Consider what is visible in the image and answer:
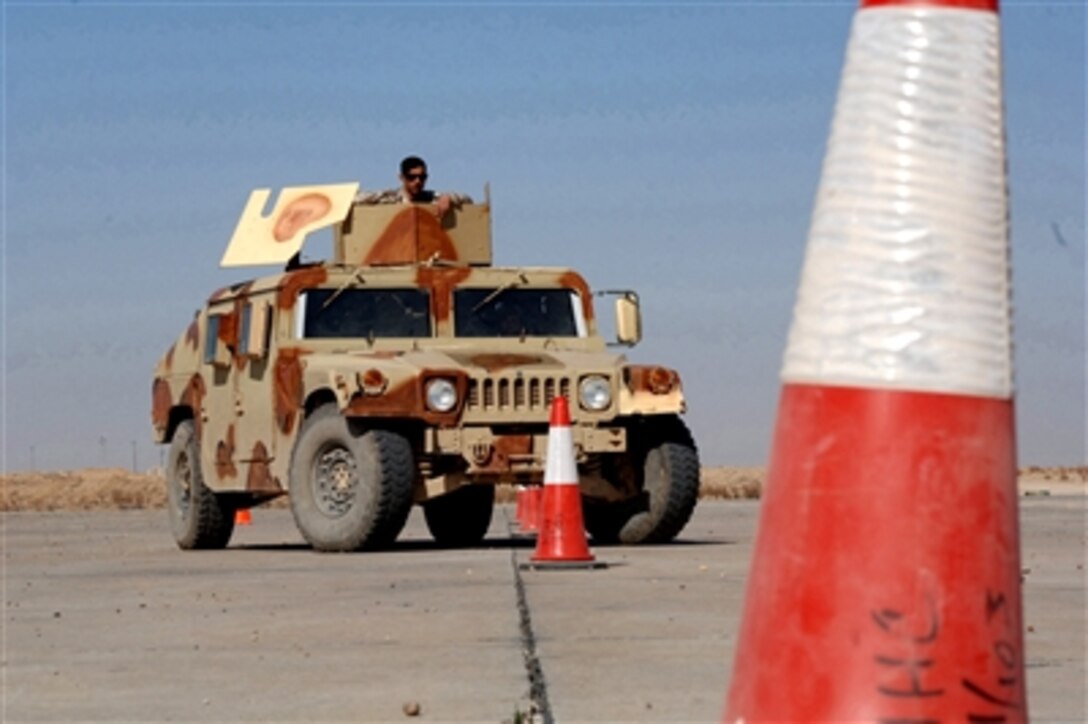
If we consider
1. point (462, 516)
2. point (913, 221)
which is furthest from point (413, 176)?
point (913, 221)

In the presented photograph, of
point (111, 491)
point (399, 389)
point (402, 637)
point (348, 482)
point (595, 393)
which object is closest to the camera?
point (402, 637)

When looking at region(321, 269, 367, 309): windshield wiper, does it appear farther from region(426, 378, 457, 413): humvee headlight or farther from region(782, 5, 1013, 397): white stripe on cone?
region(782, 5, 1013, 397): white stripe on cone

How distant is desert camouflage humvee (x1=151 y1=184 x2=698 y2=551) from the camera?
14875 millimetres

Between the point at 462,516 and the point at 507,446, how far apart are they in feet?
9.31

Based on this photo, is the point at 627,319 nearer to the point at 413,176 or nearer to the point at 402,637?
the point at 413,176

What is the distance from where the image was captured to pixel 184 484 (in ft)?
58.6

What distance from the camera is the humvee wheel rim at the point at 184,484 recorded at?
17516 millimetres

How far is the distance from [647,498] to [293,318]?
255cm

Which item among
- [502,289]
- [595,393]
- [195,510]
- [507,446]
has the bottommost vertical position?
[195,510]

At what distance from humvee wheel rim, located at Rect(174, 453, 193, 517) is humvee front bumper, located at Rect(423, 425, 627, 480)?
310cm

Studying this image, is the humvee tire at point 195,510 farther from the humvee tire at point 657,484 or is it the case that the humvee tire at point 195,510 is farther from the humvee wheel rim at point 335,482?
the humvee tire at point 657,484

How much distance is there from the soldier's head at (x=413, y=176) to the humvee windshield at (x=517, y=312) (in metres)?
1.04

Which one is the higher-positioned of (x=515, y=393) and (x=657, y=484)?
(x=515, y=393)

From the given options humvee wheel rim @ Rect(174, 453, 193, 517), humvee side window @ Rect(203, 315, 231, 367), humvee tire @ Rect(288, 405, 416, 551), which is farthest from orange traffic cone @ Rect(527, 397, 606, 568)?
humvee wheel rim @ Rect(174, 453, 193, 517)
